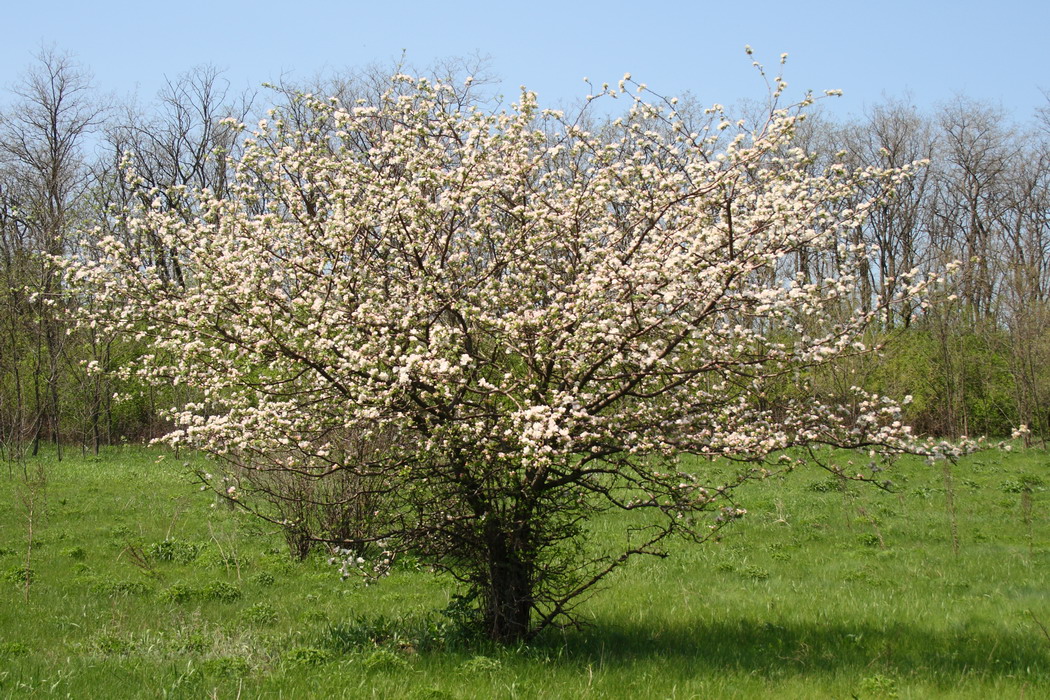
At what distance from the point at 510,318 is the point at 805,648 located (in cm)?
437

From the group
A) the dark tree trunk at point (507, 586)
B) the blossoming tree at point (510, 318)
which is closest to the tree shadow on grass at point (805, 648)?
the dark tree trunk at point (507, 586)

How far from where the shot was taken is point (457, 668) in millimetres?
7438

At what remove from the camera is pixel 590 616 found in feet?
33.1

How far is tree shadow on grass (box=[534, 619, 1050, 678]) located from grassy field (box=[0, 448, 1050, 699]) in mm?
32

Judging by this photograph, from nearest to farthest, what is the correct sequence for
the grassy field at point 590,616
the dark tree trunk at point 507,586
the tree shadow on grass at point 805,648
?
the grassy field at point 590,616 → the tree shadow on grass at point 805,648 → the dark tree trunk at point 507,586

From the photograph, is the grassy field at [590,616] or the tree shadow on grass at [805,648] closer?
the grassy field at [590,616]

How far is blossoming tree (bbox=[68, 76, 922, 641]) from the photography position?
7.64 m

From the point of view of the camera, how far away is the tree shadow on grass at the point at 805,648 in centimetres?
798

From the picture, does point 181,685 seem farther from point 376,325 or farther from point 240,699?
point 376,325

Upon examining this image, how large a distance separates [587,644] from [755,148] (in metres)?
5.17

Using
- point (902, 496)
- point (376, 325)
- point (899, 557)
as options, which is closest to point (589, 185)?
point (376, 325)

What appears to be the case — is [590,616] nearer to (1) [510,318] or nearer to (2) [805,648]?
(2) [805,648]

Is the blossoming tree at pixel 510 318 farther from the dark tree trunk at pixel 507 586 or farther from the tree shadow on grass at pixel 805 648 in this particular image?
the tree shadow on grass at pixel 805 648

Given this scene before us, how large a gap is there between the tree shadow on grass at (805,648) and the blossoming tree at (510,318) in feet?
2.65
